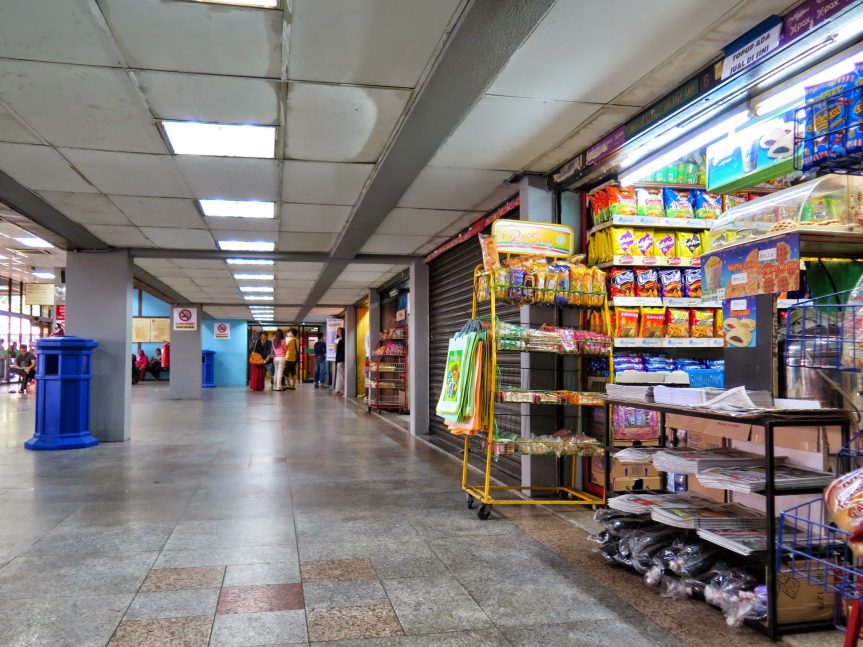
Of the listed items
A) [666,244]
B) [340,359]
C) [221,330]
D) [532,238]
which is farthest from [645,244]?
[221,330]

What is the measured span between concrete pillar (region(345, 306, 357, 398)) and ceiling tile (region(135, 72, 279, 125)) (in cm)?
1254

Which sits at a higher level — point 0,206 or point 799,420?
point 0,206

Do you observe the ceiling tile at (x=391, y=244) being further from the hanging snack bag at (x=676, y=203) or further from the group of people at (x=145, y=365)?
the group of people at (x=145, y=365)

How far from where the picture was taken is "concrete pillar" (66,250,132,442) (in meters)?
7.73

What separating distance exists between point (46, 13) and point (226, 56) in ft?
2.40

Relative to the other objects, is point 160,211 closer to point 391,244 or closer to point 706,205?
point 391,244

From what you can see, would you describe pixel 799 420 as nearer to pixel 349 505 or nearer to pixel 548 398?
pixel 548 398

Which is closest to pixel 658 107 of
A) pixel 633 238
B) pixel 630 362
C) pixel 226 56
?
pixel 633 238

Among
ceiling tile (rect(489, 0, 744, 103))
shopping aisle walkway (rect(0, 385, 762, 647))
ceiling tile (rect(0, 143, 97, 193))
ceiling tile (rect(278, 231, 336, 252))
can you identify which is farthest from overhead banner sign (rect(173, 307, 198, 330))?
ceiling tile (rect(489, 0, 744, 103))

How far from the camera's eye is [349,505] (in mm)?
4477

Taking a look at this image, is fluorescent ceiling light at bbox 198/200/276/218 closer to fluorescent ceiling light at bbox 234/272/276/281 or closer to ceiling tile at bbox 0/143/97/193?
ceiling tile at bbox 0/143/97/193

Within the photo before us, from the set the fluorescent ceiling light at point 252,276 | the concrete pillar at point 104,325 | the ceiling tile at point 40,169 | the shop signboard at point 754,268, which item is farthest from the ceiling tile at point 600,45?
the fluorescent ceiling light at point 252,276

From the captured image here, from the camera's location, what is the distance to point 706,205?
4574 mm

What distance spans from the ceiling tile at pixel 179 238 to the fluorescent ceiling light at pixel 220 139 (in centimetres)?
279
